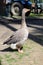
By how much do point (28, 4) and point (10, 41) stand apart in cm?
1501

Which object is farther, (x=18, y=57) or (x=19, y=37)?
(x=19, y=37)

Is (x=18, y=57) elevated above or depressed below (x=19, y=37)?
below

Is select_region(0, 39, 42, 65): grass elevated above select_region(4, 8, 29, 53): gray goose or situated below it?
below

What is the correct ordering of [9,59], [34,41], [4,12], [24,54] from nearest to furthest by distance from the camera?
[9,59], [24,54], [34,41], [4,12]

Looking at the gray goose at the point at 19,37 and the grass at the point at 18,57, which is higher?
the gray goose at the point at 19,37

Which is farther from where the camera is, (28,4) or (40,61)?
(28,4)

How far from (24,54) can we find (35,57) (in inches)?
17.1

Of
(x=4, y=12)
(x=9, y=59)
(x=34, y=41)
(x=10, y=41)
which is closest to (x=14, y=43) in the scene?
(x=10, y=41)

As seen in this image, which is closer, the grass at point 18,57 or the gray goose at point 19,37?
the grass at point 18,57

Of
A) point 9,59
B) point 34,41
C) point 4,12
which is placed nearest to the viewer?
point 9,59

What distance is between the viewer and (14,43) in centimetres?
769

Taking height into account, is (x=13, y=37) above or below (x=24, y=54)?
above

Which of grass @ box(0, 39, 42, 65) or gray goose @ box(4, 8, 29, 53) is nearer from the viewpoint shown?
grass @ box(0, 39, 42, 65)

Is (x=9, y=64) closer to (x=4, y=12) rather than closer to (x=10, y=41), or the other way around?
(x=10, y=41)
